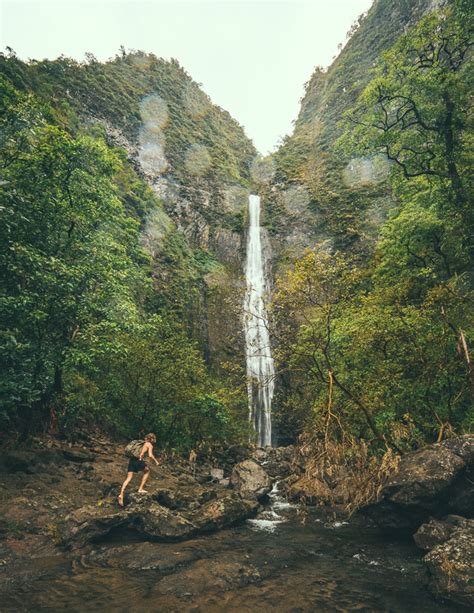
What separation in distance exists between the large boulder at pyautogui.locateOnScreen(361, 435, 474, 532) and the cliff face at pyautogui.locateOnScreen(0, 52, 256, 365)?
74.1 ft

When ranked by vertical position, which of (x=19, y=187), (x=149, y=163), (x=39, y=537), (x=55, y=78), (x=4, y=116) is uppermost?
(x=55, y=78)

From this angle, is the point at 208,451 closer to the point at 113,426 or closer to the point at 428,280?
the point at 113,426

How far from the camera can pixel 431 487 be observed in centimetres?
926

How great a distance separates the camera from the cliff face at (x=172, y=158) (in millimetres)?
35594

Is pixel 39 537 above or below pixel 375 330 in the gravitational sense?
below

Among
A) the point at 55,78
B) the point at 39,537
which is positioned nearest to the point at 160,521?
the point at 39,537

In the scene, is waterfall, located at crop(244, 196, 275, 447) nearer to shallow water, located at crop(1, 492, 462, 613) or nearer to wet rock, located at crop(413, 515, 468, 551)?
shallow water, located at crop(1, 492, 462, 613)

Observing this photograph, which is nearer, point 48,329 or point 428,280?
point 48,329

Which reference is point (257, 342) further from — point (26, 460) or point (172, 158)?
point (172, 158)

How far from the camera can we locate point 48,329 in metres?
11.9

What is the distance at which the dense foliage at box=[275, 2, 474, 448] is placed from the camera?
11812 mm

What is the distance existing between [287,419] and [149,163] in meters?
35.6

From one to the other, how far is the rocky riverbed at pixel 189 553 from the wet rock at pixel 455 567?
23 mm

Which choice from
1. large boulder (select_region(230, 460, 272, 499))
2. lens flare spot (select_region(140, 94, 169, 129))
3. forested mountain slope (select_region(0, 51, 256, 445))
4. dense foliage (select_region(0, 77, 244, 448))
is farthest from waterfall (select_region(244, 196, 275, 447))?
lens flare spot (select_region(140, 94, 169, 129))
